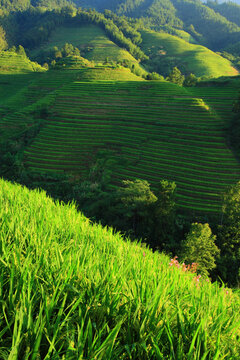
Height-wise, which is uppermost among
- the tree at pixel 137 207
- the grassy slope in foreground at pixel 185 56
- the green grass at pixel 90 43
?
the grassy slope in foreground at pixel 185 56

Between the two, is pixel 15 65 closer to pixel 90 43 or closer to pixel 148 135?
pixel 90 43

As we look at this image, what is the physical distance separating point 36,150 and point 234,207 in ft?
113

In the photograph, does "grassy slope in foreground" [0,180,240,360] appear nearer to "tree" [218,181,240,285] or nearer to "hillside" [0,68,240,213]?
"tree" [218,181,240,285]

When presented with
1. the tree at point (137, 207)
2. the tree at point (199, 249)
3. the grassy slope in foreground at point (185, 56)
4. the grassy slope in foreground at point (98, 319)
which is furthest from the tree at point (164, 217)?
the grassy slope in foreground at point (185, 56)

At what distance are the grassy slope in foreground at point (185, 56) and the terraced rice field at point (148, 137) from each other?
54.9m

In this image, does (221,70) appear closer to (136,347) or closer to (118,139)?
(118,139)

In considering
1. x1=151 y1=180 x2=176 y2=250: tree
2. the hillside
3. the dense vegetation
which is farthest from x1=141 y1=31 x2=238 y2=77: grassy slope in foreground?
x1=151 y1=180 x2=176 y2=250: tree

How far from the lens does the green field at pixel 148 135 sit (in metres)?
29.2

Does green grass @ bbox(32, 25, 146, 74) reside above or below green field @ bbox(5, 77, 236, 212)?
above

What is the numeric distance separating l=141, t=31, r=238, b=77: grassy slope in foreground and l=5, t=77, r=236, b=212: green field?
5426cm

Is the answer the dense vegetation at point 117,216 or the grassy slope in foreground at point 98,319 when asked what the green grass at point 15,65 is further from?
the grassy slope in foreground at point 98,319

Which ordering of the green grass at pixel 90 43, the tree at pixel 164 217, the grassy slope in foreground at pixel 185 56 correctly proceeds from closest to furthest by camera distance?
the tree at pixel 164 217 < the grassy slope in foreground at pixel 185 56 < the green grass at pixel 90 43

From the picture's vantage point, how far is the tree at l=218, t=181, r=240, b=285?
660 inches

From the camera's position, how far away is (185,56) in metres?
113
